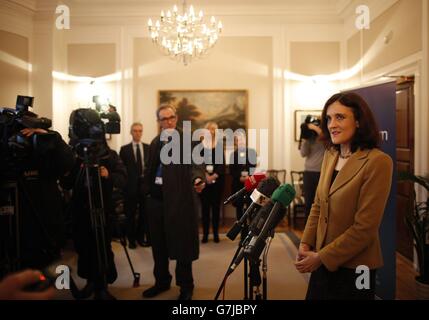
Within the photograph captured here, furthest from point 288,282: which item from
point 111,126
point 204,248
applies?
point 111,126

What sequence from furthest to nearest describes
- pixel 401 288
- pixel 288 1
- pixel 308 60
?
1. pixel 308 60
2. pixel 288 1
3. pixel 401 288

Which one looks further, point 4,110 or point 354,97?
point 4,110

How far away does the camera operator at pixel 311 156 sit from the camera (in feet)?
12.0

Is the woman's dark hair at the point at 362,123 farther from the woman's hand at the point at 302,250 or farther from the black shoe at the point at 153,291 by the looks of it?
the black shoe at the point at 153,291

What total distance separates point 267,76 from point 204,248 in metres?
2.90

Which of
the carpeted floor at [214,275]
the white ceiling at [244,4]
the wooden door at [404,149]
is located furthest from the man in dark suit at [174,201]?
the white ceiling at [244,4]

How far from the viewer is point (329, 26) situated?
5.06m

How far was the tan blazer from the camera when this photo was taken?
1167 mm

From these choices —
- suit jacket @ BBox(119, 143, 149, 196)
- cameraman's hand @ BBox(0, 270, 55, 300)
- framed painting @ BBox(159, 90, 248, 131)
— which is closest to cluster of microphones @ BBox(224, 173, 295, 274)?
cameraman's hand @ BBox(0, 270, 55, 300)

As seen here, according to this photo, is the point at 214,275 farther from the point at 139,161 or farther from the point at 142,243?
the point at 139,161

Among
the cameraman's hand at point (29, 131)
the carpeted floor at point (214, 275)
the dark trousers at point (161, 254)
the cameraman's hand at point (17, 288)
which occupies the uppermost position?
the cameraman's hand at point (29, 131)

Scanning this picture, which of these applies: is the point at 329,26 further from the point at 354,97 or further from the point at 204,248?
the point at 354,97

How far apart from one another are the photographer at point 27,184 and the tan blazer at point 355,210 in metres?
1.21

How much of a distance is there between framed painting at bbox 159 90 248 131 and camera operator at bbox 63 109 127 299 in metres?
2.77
